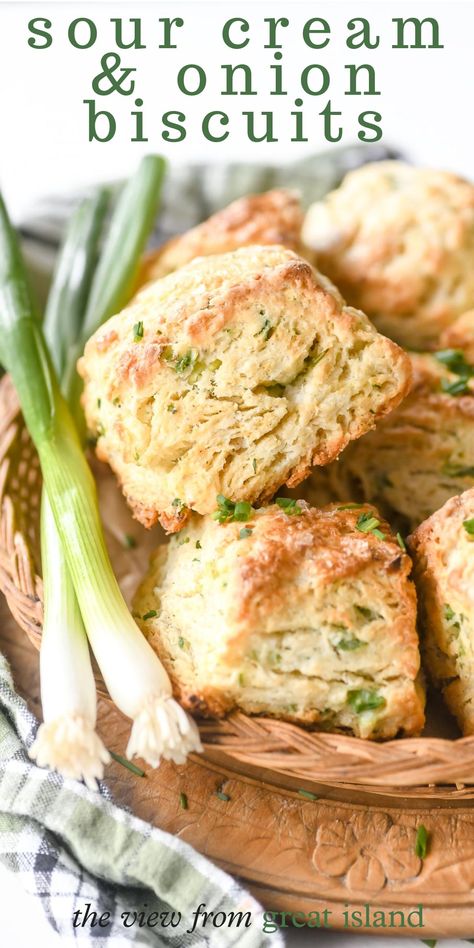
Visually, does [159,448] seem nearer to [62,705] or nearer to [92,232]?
[62,705]

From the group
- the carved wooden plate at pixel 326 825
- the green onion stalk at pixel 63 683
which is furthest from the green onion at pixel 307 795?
the green onion stalk at pixel 63 683

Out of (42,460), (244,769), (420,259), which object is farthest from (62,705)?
(420,259)

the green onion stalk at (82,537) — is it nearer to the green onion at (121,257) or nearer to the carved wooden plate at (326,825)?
the carved wooden plate at (326,825)

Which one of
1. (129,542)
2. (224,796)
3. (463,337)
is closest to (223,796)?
(224,796)

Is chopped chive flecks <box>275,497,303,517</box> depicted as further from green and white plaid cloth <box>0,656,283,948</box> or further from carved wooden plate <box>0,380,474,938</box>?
green and white plaid cloth <box>0,656,283,948</box>

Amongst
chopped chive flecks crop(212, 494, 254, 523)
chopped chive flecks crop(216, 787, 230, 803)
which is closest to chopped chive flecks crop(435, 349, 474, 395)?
chopped chive flecks crop(212, 494, 254, 523)

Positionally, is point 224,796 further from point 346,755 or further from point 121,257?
point 121,257
